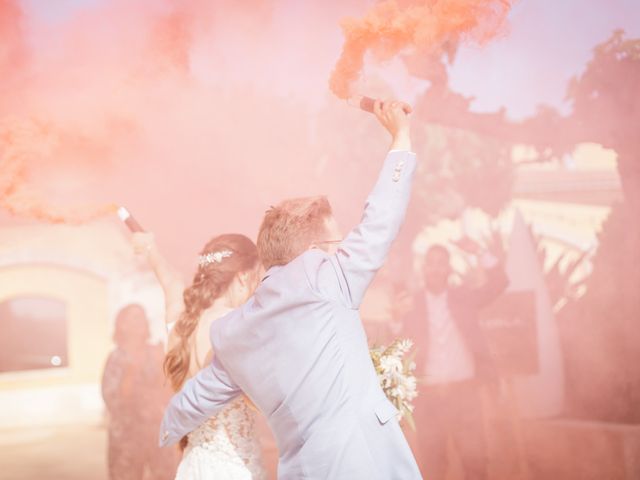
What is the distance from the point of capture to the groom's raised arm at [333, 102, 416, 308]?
174 centimetres

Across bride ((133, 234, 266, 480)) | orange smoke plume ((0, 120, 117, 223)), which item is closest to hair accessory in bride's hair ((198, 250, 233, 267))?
bride ((133, 234, 266, 480))

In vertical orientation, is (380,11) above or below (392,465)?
above

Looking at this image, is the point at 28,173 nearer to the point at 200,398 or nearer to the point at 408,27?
the point at 408,27

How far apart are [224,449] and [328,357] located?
86cm

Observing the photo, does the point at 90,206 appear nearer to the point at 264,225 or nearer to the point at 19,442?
the point at 19,442

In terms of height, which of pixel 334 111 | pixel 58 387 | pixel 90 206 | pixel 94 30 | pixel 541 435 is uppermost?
pixel 94 30

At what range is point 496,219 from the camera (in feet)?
14.9

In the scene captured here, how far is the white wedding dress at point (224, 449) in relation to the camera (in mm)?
2424

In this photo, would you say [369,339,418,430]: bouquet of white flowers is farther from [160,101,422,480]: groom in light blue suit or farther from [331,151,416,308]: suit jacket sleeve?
[331,151,416,308]: suit jacket sleeve

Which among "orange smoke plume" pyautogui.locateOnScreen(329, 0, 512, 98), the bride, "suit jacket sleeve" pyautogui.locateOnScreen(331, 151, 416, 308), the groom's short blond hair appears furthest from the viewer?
"orange smoke plume" pyautogui.locateOnScreen(329, 0, 512, 98)

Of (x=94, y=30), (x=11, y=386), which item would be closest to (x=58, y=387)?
(x=11, y=386)

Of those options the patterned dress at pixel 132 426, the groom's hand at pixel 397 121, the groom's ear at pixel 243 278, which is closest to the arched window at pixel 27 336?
the patterned dress at pixel 132 426

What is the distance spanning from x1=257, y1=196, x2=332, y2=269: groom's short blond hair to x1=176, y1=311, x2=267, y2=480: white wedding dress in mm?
622

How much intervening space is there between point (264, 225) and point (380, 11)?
235cm
